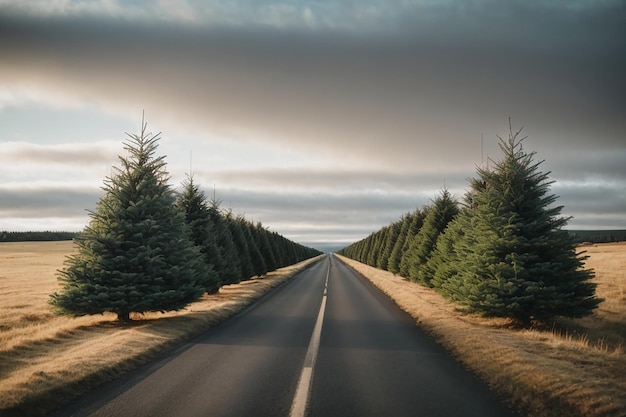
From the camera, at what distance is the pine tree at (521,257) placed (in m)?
12.0

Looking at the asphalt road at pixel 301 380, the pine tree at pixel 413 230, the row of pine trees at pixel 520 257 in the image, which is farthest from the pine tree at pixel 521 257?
the pine tree at pixel 413 230

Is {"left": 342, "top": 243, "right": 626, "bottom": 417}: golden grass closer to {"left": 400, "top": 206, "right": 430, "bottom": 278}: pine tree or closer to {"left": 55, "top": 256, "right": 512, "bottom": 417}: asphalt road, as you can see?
{"left": 55, "top": 256, "right": 512, "bottom": 417}: asphalt road

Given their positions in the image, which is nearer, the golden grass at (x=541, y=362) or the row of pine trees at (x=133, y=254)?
the golden grass at (x=541, y=362)

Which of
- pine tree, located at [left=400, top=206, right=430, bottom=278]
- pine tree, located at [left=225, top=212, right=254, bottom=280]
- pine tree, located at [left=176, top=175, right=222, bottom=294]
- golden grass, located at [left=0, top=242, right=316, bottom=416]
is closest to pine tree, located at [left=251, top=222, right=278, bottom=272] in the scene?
pine tree, located at [left=225, top=212, right=254, bottom=280]

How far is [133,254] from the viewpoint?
42.0 feet

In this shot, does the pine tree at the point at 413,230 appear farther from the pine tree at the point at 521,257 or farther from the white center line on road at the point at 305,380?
the white center line on road at the point at 305,380

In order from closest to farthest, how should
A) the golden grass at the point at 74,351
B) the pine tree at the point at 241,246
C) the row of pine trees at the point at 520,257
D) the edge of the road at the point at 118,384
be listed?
the edge of the road at the point at 118,384 → the golden grass at the point at 74,351 → the row of pine trees at the point at 520,257 → the pine tree at the point at 241,246

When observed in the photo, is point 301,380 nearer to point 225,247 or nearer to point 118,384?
point 118,384

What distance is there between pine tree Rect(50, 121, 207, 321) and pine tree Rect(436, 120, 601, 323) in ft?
31.8

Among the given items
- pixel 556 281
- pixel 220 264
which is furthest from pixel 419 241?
pixel 556 281

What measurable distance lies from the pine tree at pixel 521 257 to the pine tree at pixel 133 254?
969cm

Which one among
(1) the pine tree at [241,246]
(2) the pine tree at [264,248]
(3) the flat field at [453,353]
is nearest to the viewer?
(3) the flat field at [453,353]

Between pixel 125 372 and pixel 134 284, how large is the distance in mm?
5220

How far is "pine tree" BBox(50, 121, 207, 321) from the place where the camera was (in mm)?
12367
